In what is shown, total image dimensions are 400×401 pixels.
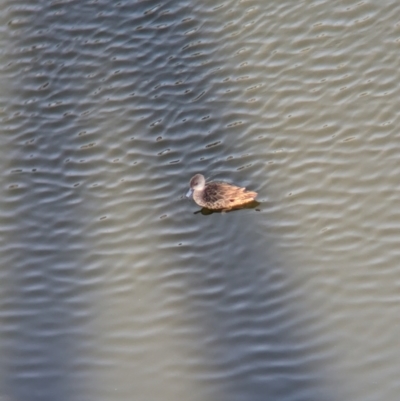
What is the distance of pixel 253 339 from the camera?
653 cm

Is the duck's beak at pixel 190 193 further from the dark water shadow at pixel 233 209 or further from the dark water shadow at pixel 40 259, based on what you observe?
the dark water shadow at pixel 40 259

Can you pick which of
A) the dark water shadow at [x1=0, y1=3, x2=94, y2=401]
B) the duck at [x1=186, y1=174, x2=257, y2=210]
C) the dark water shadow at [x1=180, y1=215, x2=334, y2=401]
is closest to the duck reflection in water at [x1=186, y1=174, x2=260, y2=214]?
the duck at [x1=186, y1=174, x2=257, y2=210]

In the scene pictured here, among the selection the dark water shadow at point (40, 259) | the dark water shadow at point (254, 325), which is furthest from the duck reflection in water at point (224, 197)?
the dark water shadow at point (40, 259)

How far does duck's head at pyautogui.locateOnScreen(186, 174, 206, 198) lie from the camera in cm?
788

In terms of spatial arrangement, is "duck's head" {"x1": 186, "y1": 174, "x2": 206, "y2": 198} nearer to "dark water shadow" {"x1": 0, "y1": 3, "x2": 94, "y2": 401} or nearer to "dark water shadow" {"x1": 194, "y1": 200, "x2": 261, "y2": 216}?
"dark water shadow" {"x1": 194, "y1": 200, "x2": 261, "y2": 216}

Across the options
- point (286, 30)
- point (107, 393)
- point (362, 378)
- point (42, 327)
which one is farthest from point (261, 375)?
point (286, 30)

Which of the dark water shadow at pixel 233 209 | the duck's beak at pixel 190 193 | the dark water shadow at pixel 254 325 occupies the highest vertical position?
the duck's beak at pixel 190 193

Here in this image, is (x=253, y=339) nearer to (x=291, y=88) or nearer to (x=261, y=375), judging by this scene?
(x=261, y=375)

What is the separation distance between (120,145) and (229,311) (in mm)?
2736

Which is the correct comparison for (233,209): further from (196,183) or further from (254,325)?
(254,325)

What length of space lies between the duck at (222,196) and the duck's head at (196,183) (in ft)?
0.08

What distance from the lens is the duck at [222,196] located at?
25.1 ft

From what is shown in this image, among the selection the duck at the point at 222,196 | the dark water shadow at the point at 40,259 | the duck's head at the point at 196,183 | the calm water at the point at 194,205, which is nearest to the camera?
the calm water at the point at 194,205

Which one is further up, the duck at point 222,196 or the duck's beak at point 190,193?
the duck's beak at point 190,193
